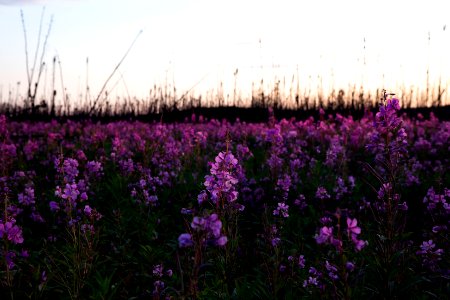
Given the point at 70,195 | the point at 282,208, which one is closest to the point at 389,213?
the point at 282,208

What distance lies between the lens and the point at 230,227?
148 inches

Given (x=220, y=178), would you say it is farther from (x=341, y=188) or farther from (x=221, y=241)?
(x=341, y=188)

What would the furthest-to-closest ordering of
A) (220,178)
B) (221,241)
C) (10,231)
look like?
1. (10,231)
2. (220,178)
3. (221,241)

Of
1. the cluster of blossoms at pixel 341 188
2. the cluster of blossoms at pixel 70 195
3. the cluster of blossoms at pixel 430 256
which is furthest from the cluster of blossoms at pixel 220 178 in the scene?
the cluster of blossoms at pixel 341 188

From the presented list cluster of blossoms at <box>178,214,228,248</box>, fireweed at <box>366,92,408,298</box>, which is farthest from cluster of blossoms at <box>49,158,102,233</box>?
fireweed at <box>366,92,408,298</box>

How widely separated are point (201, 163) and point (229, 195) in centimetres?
532

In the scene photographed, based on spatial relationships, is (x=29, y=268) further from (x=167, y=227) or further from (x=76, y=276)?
(x=167, y=227)

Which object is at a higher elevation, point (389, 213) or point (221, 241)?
point (221, 241)

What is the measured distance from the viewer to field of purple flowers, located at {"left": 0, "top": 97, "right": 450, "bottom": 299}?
2980mm

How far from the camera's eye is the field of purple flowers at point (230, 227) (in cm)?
298

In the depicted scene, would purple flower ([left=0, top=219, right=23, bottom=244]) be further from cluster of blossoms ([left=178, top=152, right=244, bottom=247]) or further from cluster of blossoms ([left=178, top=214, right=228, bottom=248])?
cluster of blossoms ([left=178, top=214, right=228, bottom=248])

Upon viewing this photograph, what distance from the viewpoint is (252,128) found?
13062mm

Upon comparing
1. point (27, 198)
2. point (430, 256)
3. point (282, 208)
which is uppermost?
point (282, 208)

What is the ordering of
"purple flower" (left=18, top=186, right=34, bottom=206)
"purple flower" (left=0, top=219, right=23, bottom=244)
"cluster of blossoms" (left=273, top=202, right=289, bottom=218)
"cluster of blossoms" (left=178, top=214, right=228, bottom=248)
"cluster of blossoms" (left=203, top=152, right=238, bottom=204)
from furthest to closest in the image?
"purple flower" (left=18, top=186, right=34, bottom=206), "cluster of blossoms" (left=273, top=202, right=289, bottom=218), "purple flower" (left=0, top=219, right=23, bottom=244), "cluster of blossoms" (left=203, top=152, right=238, bottom=204), "cluster of blossoms" (left=178, top=214, right=228, bottom=248)
